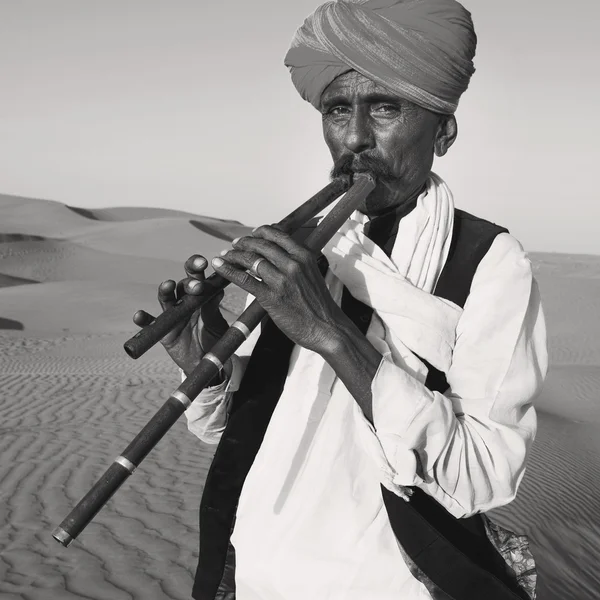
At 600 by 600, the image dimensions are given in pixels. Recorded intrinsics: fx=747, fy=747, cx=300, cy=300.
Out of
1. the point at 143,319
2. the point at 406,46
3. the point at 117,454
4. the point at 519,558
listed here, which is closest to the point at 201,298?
the point at 143,319

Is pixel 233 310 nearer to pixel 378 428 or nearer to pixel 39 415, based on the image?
pixel 39 415

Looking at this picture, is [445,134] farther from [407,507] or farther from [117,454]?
[117,454]

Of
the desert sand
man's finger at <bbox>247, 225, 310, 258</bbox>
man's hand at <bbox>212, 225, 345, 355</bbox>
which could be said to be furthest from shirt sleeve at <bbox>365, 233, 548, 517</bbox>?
the desert sand

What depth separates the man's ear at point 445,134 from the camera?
2131 millimetres

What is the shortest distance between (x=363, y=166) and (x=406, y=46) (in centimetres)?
32

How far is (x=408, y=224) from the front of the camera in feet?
6.58

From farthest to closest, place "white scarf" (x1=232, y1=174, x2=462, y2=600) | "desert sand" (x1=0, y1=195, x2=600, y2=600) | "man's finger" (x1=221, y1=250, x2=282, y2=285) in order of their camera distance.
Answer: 1. "desert sand" (x1=0, y1=195, x2=600, y2=600)
2. "white scarf" (x1=232, y1=174, x2=462, y2=600)
3. "man's finger" (x1=221, y1=250, x2=282, y2=285)

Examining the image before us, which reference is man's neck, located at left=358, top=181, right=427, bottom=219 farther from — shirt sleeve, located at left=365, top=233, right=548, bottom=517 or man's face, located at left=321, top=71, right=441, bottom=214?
shirt sleeve, located at left=365, top=233, right=548, bottom=517

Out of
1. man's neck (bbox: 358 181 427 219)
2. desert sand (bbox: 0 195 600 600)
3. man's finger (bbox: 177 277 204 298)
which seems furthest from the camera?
desert sand (bbox: 0 195 600 600)

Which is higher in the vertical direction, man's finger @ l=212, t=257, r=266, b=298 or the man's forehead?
the man's forehead

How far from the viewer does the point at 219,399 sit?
6.94 feet

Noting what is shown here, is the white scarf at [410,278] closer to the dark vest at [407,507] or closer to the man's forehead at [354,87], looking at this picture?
the dark vest at [407,507]

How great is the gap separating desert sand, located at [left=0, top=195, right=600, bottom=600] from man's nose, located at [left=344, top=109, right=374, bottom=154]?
3533 mm

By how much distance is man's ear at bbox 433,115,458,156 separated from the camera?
213 centimetres
